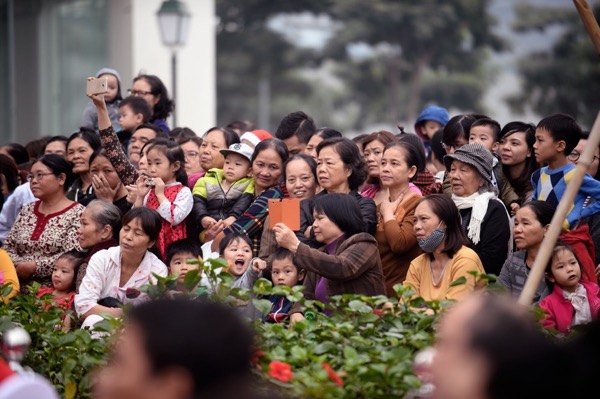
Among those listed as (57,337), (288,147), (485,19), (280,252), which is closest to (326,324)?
(57,337)

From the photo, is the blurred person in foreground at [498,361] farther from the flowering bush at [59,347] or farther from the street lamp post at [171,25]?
the street lamp post at [171,25]

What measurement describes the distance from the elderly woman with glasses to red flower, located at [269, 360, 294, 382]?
3539 millimetres

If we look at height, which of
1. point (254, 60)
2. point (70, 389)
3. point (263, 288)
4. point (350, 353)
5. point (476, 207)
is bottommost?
point (70, 389)

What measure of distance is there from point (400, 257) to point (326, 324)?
2057 millimetres

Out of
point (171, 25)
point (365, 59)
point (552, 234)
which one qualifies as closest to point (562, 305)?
point (552, 234)

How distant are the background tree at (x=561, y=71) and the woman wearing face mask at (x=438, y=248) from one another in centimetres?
3145

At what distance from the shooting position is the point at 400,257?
21.9ft

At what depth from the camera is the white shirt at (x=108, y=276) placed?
662 cm

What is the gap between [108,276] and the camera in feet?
22.1

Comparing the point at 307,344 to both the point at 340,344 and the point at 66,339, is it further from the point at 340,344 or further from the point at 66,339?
the point at 66,339

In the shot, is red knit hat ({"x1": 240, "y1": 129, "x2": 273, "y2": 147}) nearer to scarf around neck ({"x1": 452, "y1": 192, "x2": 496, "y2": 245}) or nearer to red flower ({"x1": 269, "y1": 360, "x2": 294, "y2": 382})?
scarf around neck ({"x1": 452, "y1": 192, "x2": 496, "y2": 245})

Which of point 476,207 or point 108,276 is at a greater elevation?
point 476,207

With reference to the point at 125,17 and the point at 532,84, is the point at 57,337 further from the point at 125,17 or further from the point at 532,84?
the point at 532,84

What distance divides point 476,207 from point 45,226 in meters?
2.87
